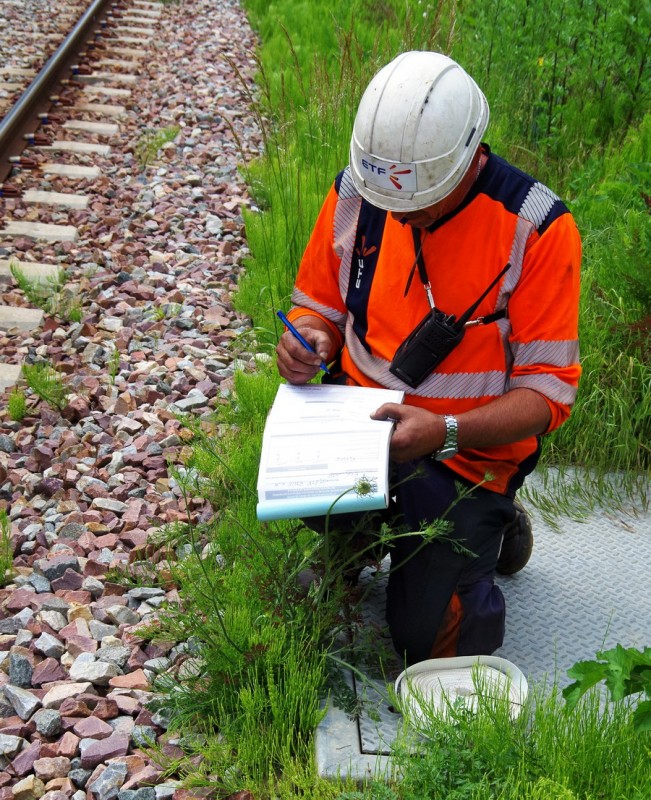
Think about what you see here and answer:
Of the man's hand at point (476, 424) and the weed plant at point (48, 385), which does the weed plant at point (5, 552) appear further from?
the man's hand at point (476, 424)

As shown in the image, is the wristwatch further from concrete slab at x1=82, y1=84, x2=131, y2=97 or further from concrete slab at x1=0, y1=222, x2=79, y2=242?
concrete slab at x1=82, y1=84, x2=131, y2=97

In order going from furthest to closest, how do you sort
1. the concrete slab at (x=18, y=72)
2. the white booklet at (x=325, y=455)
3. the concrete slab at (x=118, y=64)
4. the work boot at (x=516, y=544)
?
the concrete slab at (x=118, y=64) → the concrete slab at (x=18, y=72) → the work boot at (x=516, y=544) → the white booklet at (x=325, y=455)

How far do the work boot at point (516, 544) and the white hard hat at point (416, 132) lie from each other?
3.81ft

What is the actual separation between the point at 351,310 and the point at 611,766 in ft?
4.71

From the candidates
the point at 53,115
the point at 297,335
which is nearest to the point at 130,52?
the point at 53,115

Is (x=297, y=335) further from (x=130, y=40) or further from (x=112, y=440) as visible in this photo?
(x=130, y=40)

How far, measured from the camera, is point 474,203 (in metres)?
2.70

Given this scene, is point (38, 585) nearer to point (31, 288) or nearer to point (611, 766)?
point (611, 766)

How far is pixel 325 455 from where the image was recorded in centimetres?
256

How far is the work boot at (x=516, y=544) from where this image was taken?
321cm

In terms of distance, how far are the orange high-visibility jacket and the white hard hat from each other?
19cm

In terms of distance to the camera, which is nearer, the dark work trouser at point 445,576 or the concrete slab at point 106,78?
the dark work trouser at point 445,576

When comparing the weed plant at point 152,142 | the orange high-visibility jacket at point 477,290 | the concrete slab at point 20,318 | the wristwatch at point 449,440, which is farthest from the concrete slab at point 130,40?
the wristwatch at point 449,440

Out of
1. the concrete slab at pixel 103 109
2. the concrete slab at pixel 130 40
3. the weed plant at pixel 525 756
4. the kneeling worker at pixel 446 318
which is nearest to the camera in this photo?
the weed plant at pixel 525 756
